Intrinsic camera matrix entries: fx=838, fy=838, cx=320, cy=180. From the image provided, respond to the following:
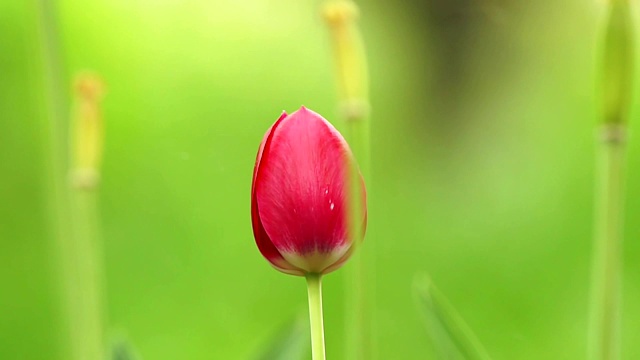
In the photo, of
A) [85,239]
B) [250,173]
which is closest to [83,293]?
[85,239]

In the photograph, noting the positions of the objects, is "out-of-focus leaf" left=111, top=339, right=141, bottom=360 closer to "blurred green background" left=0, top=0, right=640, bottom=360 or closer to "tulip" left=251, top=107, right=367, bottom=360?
"tulip" left=251, top=107, right=367, bottom=360

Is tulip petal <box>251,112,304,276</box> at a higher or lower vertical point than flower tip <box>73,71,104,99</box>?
lower

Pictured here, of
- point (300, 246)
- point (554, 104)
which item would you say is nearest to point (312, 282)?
point (300, 246)

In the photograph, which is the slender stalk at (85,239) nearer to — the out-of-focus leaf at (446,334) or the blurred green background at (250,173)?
the out-of-focus leaf at (446,334)

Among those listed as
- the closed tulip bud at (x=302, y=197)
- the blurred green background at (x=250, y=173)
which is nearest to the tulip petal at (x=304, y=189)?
the closed tulip bud at (x=302, y=197)

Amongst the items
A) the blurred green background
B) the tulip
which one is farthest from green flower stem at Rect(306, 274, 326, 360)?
the blurred green background

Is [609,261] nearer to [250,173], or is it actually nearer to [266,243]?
[266,243]
